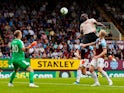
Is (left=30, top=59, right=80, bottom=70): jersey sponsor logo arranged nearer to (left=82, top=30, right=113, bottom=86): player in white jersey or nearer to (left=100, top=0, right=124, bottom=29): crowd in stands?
(left=100, top=0, right=124, bottom=29): crowd in stands

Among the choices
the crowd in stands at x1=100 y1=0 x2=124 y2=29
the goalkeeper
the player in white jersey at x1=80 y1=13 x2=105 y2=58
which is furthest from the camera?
the crowd in stands at x1=100 y1=0 x2=124 y2=29

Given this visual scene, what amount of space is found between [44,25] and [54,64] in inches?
268

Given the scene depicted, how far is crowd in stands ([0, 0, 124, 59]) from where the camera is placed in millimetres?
32719

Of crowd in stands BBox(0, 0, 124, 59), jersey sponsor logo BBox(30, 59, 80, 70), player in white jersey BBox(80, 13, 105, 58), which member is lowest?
jersey sponsor logo BBox(30, 59, 80, 70)

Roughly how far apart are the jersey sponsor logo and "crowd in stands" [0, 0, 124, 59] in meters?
0.97

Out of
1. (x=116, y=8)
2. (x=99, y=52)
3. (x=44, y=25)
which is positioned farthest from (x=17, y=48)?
(x=116, y=8)

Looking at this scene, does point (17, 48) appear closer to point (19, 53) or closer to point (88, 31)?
point (19, 53)

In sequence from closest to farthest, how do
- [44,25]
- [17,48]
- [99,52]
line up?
1. [17,48]
2. [99,52]
3. [44,25]

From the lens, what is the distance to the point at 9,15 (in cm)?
3641

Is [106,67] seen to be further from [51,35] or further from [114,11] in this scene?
[114,11]

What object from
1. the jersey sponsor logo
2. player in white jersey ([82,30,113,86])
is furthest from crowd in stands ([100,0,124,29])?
player in white jersey ([82,30,113,86])

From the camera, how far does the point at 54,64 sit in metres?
31.0

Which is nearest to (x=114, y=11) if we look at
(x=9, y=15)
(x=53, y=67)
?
(x=9, y=15)

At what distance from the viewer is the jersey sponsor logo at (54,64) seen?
3050 centimetres
